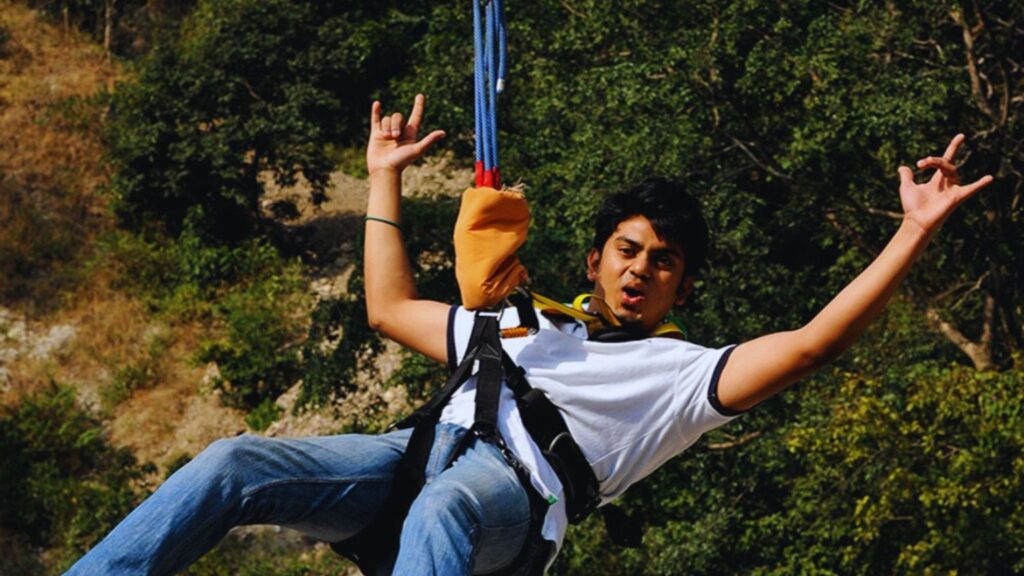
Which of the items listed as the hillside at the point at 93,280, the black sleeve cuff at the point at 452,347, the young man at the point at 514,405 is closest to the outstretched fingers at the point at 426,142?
the young man at the point at 514,405

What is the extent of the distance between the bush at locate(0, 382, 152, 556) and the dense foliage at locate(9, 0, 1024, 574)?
2.31 metres

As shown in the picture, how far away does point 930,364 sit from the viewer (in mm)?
9875

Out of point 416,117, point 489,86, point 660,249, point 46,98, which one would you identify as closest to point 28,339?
point 46,98

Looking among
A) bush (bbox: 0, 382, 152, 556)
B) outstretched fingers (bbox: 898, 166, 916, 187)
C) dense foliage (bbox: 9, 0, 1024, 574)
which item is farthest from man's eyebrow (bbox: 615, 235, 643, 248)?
bush (bbox: 0, 382, 152, 556)

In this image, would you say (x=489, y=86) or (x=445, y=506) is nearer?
(x=445, y=506)

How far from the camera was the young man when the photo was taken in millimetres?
2941

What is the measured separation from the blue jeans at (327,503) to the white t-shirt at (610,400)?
0.09 meters

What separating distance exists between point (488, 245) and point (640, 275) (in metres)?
0.38

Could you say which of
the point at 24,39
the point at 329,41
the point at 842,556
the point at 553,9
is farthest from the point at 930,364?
the point at 24,39

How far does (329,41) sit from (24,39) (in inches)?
174

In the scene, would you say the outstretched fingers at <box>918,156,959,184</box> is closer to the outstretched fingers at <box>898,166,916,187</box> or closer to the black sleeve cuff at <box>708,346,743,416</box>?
the outstretched fingers at <box>898,166,916,187</box>

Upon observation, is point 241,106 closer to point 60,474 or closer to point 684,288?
point 60,474

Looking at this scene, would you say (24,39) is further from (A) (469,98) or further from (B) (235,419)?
(A) (469,98)

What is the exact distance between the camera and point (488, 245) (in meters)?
3.34
